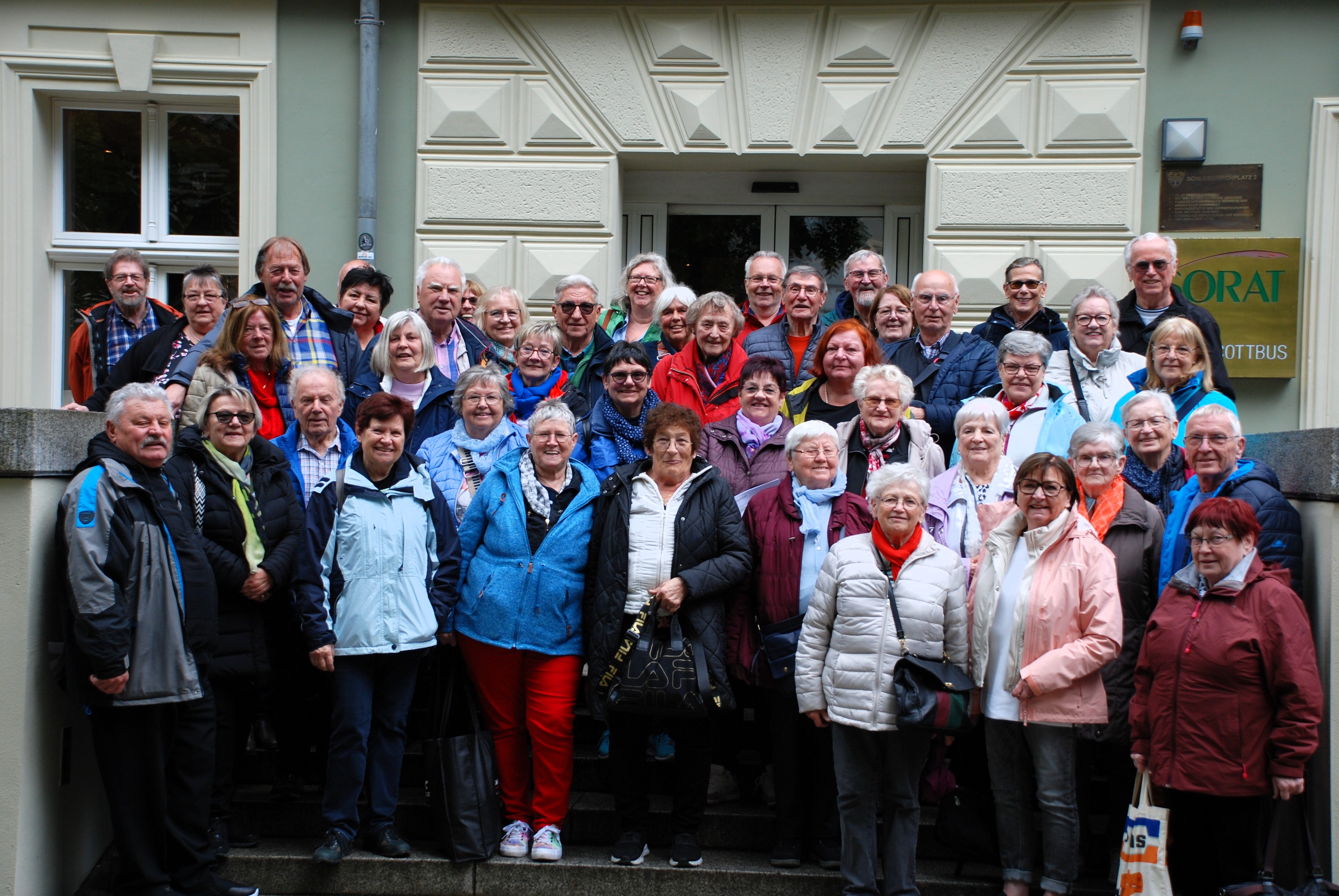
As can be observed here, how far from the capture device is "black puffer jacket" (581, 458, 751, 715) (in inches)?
165

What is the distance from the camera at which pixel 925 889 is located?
13.6 feet

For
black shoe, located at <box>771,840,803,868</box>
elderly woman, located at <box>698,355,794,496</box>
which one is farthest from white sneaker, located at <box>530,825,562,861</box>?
elderly woman, located at <box>698,355,794,496</box>

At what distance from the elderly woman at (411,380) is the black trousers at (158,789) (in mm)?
1516

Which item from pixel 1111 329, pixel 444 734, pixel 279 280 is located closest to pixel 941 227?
pixel 1111 329

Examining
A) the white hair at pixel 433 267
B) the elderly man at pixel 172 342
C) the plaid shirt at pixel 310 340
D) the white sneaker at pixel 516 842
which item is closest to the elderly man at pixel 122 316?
the elderly man at pixel 172 342

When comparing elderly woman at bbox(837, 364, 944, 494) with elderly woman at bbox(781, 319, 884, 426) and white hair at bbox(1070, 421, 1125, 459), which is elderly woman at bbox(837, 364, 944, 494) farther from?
white hair at bbox(1070, 421, 1125, 459)

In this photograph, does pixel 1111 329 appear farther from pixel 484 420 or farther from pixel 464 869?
pixel 464 869

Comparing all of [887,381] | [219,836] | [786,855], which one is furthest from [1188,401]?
[219,836]

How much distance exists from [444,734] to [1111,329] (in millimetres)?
3331

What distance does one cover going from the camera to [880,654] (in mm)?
3914

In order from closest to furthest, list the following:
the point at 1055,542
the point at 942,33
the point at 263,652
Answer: the point at 1055,542
the point at 263,652
the point at 942,33

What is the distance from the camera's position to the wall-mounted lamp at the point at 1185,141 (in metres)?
6.73

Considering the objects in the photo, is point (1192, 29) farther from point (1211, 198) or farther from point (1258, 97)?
point (1211, 198)

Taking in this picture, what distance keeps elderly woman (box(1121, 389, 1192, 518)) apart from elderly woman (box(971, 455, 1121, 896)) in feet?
1.61
